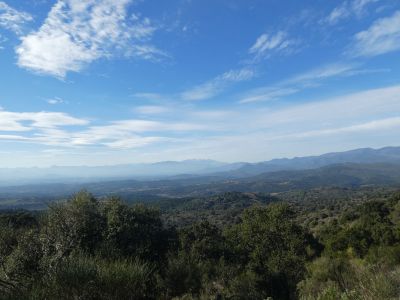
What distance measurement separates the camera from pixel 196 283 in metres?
15.4

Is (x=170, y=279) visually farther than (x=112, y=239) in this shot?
No

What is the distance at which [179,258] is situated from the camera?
656 inches

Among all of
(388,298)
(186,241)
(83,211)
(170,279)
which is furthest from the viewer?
(186,241)

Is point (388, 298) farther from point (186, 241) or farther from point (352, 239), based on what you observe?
point (352, 239)

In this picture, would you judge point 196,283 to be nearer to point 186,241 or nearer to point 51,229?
point 51,229

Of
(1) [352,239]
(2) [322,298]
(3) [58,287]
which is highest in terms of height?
(3) [58,287]

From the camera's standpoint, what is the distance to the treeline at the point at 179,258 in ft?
24.5

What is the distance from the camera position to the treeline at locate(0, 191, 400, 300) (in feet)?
24.5

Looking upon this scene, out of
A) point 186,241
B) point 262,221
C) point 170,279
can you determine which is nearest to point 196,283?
point 170,279

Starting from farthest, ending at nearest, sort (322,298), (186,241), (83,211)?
1. (186,241)
2. (83,211)
3. (322,298)

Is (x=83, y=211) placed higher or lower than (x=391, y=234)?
higher

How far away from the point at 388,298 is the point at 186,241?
78.0 ft

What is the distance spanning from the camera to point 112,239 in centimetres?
2298

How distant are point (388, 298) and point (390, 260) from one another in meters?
13.0
